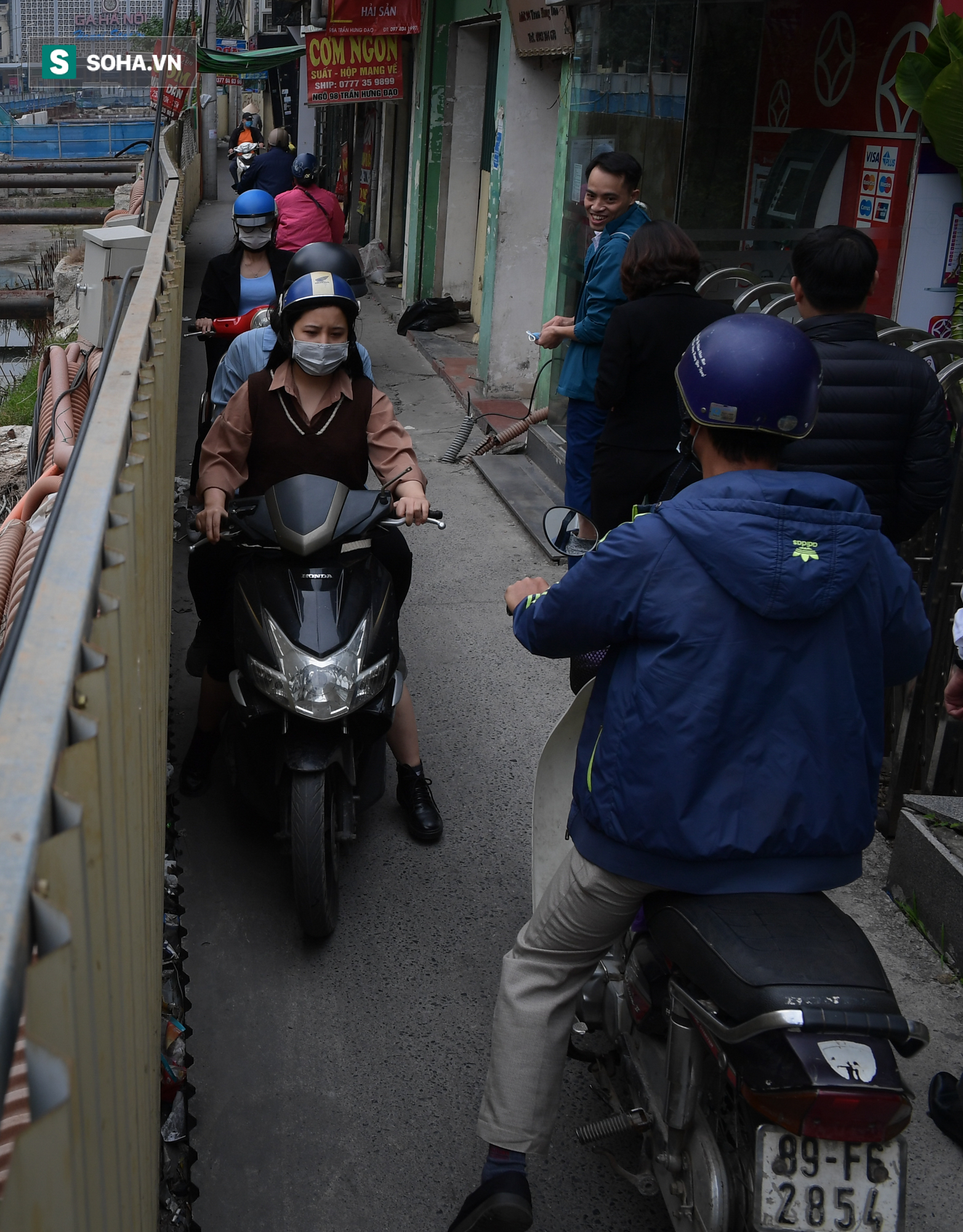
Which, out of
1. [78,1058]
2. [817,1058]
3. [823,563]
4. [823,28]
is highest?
[823,28]

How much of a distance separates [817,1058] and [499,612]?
455cm

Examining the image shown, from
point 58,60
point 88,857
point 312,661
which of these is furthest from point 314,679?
point 58,60

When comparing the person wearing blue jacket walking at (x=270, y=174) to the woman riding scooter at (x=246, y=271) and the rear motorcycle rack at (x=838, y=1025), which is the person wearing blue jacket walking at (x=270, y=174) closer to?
the woman riding scooter at (x=246, y=271)

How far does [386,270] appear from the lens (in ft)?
54.7

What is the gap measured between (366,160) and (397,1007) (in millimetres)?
17404

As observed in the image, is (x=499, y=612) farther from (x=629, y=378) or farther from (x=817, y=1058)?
(x=817, y=1058)

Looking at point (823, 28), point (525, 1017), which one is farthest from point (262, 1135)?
point (823, 28)

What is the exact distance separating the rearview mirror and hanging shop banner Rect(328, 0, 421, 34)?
491 inches

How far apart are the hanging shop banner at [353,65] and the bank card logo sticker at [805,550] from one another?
13.0 meters

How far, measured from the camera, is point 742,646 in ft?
7.28

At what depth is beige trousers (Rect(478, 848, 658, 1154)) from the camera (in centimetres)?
256

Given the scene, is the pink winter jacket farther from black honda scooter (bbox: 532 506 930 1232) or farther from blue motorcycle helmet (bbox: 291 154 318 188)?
black honda scooter (bbox: 532 506 930 1232)

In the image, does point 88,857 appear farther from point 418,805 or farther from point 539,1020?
point 418,805

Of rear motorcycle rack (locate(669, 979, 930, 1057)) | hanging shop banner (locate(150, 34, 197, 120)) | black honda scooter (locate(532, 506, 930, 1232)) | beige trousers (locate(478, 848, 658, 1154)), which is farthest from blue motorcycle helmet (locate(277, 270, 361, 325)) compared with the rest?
hanging shop banner (locate(150, 34, 197, 120))
